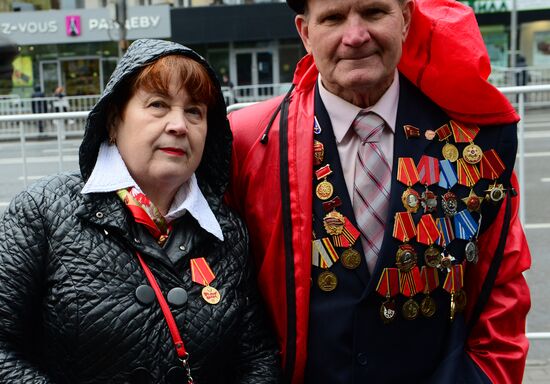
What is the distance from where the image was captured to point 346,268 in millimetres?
2205

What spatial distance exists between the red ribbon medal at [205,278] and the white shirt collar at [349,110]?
1.89 ft

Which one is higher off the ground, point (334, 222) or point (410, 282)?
point (334, 222)

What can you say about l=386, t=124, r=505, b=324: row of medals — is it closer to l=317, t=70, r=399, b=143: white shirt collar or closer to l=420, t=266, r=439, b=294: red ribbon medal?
l=420, t=266, r=439, b=294: red ribbon medal

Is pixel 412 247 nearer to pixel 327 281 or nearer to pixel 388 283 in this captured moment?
pixel 388 283

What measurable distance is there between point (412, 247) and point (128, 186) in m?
0.84

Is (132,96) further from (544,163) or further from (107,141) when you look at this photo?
(544,163)

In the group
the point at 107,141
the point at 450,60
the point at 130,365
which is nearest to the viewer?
the point at 130,365

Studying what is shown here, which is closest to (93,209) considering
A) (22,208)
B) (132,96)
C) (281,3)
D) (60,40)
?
(22,208)

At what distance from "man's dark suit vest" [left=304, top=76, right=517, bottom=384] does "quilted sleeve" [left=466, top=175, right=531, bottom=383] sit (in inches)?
1.9

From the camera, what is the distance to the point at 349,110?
2279 mm

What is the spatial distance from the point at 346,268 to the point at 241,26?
82.4 ft

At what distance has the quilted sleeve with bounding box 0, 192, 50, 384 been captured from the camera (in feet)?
6.18

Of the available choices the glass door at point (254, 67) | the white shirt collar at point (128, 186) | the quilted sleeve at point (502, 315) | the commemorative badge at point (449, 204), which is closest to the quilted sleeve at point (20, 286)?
the white shirt collar at point (128, 186)

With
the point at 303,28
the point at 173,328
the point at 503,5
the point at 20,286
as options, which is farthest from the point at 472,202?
the point at 503,5
